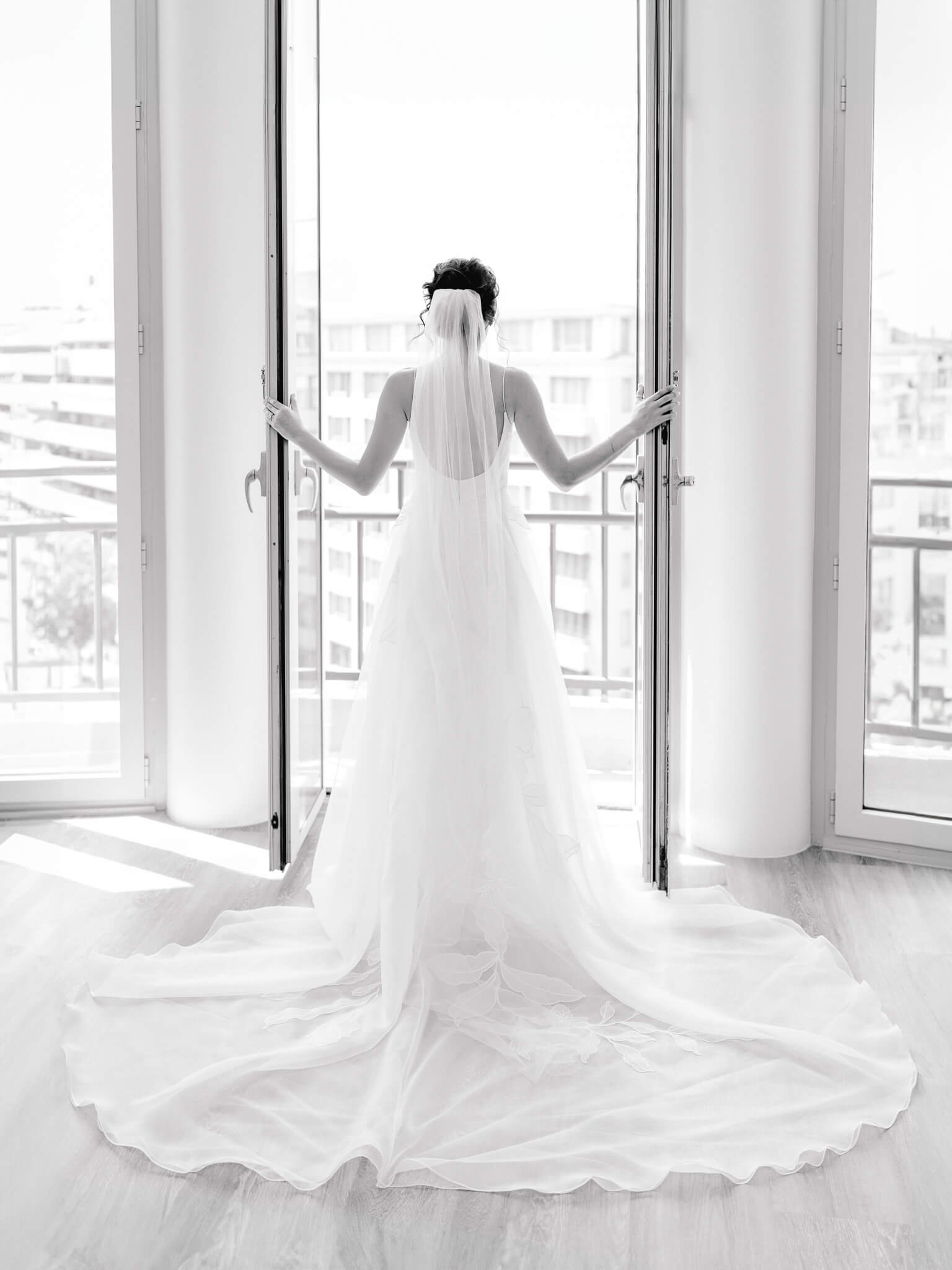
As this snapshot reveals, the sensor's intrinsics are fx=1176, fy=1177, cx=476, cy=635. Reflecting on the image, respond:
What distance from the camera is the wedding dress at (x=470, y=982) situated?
2021 millimetres

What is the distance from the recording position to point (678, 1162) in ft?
6.39

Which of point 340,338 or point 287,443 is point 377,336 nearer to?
point 340,338

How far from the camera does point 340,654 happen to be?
588 centimetres

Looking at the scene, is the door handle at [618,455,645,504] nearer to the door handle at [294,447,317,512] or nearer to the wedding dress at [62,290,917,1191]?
the wedding dress at [62,290,917,1191]

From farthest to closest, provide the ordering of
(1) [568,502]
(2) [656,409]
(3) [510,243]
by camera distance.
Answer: (1) [568,502] → (3) [510,243] → (2) [656,409]

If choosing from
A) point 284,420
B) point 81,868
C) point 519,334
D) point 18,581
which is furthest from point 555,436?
point 519,334

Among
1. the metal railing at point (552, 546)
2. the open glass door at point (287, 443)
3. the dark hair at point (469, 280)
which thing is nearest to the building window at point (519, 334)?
the metal railing at point (552, 546)

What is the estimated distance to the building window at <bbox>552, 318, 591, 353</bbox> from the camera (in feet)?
20.9

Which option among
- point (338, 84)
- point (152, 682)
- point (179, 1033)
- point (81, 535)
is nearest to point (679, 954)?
point (179, 1033)

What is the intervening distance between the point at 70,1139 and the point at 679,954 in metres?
1.37

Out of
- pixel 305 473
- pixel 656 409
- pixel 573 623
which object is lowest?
pixel 573 623

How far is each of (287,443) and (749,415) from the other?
1385 millimetres

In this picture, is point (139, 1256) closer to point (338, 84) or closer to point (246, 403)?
point (246, 403)

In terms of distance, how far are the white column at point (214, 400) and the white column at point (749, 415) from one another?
4.49 ft
